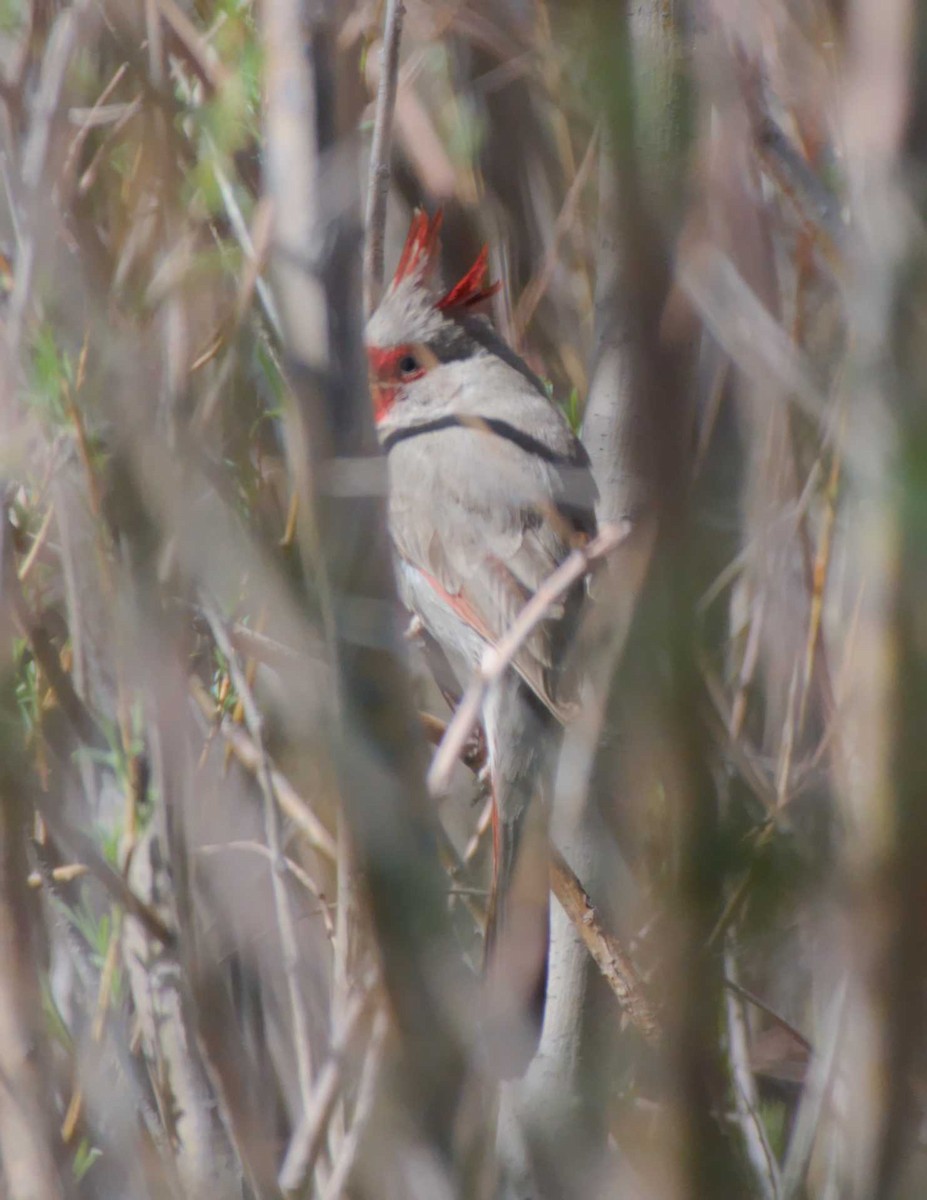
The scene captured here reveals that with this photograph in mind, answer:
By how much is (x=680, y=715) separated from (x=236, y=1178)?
1.86 meters

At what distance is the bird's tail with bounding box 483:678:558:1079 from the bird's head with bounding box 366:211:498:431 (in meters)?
0.73

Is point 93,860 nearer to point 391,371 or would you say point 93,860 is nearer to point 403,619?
point 403,619

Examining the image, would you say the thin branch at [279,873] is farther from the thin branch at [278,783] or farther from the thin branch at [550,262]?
the thin branch at [550,262]

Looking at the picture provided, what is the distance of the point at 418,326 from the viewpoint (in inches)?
125

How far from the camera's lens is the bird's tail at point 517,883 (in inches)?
55.4

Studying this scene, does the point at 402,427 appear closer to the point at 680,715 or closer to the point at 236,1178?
the point at 236,1178

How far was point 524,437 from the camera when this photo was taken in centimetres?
301

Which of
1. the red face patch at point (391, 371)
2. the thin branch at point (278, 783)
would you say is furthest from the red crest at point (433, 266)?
the thin branch at point (278, 783)

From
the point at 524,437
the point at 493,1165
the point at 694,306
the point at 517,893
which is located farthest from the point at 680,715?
the point at 524,437

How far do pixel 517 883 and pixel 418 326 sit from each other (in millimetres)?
1522

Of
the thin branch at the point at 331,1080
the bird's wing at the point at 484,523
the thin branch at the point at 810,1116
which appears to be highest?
the bird's wing at the point at 484,523

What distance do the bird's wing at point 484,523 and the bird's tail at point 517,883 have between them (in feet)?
0.32

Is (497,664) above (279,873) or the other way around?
above

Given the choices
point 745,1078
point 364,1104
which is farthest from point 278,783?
point 745,1078
